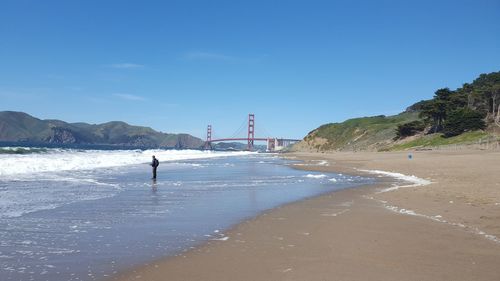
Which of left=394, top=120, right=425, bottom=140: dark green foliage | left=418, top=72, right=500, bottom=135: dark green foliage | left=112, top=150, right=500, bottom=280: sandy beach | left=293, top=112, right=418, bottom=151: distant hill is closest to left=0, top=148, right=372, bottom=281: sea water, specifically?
left=112, top=150, right=500, bottom=280: sandy beach

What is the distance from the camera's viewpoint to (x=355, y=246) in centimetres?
636

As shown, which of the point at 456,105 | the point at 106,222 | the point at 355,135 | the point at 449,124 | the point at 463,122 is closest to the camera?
the point at 106,222

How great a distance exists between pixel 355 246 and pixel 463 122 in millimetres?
47812

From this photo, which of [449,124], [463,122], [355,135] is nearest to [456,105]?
[449,124]

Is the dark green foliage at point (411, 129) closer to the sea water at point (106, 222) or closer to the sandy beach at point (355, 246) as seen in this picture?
the sea water at point (106, 222)

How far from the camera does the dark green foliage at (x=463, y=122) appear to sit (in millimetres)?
47906

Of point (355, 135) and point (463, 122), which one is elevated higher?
point (355, 135)

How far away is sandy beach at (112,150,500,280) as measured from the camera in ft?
16.4

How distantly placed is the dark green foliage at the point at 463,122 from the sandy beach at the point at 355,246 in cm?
4185

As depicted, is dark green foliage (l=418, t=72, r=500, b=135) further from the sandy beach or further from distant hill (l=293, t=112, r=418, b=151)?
the sandy beach

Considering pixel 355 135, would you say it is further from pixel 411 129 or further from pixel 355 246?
pixel 355 246

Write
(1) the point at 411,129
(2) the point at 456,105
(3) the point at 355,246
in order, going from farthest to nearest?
1. (1) the point at 411,129
2. (2) the point at 456,105
3. (3) the point at 355,246

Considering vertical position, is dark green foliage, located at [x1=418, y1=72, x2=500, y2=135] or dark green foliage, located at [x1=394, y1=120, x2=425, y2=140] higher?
dark green foliage, located at [x1=418, y1=72, x2=500, y2=135]

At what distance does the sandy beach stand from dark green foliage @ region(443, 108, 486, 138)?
41.8 meters
